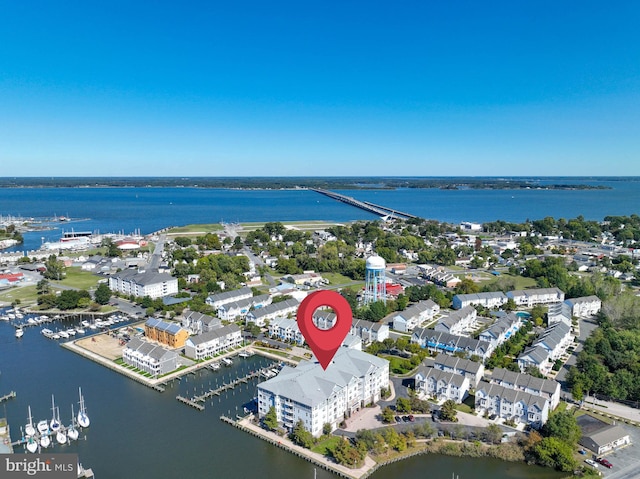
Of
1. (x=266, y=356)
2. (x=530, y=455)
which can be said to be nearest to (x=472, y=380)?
(x=530, y=455)

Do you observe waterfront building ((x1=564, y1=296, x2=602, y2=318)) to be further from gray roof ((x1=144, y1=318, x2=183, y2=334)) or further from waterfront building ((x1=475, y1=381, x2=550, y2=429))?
gray roof ((x1=144, y1=318, x2=183, y2=334))

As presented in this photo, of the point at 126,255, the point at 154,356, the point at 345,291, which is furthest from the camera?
the point at 126,255

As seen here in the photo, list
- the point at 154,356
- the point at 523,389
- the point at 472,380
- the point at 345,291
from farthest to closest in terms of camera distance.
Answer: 1. the point at 345,291
2. the point at 154,356
3. the point at 472,380
4. the point at 523,389

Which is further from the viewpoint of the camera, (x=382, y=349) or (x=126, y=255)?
(x=126, y=255)

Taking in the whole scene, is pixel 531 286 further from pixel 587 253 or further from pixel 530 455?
pixel 530 455

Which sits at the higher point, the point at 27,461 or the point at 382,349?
the point at 27,461

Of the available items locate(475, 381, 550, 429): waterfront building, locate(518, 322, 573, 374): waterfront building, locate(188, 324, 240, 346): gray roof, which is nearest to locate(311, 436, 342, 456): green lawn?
locate(475, 381, 550, 429): waterfront building

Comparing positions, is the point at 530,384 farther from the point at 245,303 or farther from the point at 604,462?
the point at 245,303
